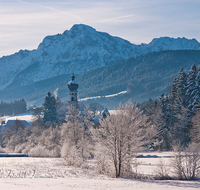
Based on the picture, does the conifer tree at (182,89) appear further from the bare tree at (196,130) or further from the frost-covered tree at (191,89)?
the bare tree at (196,130)

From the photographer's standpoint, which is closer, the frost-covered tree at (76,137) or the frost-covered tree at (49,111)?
the frost-covered tree at (76,137)

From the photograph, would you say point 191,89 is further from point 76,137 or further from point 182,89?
point 76,137

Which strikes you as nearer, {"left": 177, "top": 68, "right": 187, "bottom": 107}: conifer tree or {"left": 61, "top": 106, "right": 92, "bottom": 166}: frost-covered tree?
{"left": 61, "top": 106, "right": 92, "bottom": 166}: frost-covered tree

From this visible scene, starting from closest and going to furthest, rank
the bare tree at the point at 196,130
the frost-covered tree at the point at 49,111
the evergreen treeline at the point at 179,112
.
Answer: the bare tree at the point at 196,130, the evergreen treeline at the point at 179,112, the frost-covered tree at the point at 49,111

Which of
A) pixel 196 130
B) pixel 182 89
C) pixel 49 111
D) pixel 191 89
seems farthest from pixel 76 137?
pixel 49 111

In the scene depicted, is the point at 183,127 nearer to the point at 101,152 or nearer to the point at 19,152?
the point at 101,152

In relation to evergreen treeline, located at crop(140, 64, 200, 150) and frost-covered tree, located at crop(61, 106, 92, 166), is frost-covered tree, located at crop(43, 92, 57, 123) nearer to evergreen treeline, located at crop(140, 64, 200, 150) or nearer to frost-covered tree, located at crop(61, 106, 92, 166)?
evergreen treeline, located at crop(140, 64, 200, 150)

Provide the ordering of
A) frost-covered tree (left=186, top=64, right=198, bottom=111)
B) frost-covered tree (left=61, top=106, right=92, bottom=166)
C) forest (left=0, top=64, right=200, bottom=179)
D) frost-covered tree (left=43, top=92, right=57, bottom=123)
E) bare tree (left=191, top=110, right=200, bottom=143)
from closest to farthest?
forest (left=0, top=64, right=200, bottom=179)
frost-covered tree (left=61, top=106, right=92, bottom=166)
bare tree (left=191, top=110, right=200, bottom=143)
frost-covered tree (left=186, top=64, right=198, bottom=111)
frost-covered tree (left=43, top=92, right=57, bottom=123)

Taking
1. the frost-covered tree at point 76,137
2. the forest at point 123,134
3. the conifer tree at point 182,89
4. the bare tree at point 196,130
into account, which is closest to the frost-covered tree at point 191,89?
the forest at point 123,134

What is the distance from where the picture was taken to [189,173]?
29.7 metres

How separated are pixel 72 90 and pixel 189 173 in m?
80.1

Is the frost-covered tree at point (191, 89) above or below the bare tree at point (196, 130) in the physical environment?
above

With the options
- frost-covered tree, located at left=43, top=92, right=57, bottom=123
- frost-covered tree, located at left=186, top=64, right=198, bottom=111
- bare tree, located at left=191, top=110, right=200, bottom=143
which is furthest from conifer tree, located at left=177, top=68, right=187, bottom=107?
Result: frost-covered tree, located at left=43, top=92, right=57, bottom=123

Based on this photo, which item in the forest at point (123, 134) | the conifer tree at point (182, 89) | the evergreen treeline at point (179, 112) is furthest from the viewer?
the conifer tree at point (182, 89)
